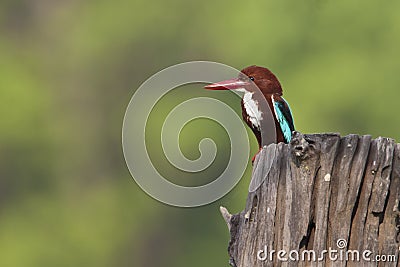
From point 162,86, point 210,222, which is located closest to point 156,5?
point 210,222

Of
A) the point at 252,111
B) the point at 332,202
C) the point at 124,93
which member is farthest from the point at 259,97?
the point at 124,93

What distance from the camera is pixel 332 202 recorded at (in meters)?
3.28

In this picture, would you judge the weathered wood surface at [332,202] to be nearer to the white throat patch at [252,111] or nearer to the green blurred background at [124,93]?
the white throat patch at [252,111]

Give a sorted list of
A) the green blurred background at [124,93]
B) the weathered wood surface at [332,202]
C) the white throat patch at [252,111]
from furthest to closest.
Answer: the green blurred background at [124,93], the white throat patch at [252,111], the weathered wood surface at [332,202]

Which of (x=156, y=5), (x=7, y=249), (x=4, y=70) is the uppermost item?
(x=156, y=5)

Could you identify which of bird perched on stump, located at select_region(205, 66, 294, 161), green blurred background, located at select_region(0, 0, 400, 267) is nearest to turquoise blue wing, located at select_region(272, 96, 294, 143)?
bird perched on stump, located at select_region(205, 66, 294, 161)

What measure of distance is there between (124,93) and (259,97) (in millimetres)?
12015

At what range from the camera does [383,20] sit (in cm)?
1320

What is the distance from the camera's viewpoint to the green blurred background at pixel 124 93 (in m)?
13.2

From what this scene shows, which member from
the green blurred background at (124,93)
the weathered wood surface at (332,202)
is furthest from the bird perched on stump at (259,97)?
the green blurred background at (124,93)

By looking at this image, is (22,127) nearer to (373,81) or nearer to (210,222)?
(210,222)

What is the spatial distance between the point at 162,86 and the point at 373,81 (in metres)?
9.13

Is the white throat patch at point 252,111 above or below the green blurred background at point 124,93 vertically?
below

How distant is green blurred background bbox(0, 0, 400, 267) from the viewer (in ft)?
43.4
